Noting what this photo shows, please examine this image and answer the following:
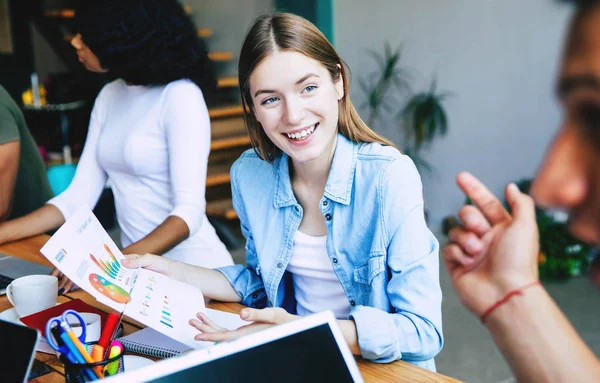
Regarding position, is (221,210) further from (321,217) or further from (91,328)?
(91,328)

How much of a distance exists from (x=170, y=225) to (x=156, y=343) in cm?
61

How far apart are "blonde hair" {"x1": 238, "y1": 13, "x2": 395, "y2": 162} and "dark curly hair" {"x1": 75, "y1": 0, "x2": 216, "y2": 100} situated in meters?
0.54

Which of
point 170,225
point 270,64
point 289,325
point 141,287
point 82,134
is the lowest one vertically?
point 82,134

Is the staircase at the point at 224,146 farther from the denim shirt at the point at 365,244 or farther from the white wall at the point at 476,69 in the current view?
the denim shirt at the point at 365,244

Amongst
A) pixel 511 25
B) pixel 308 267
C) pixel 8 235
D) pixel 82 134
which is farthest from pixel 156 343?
pixel 82 134

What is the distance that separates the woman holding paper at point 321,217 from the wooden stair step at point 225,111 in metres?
3.41

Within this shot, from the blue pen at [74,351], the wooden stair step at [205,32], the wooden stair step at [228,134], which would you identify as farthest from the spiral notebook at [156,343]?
the wooden stair step at [205,32]

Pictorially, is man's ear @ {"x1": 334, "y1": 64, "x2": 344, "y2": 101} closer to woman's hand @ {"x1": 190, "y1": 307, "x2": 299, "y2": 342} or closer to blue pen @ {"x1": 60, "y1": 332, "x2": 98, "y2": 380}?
woman's hand @ {"x1": 190, "y1": 307, "x2": 299, "y2": 342}

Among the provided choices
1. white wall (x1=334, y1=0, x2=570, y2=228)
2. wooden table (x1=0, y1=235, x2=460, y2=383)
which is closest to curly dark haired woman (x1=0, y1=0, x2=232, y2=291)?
wooden table (x1=0, y1=235, x2=460, y2=383)

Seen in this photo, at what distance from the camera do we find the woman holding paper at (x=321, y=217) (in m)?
1.23


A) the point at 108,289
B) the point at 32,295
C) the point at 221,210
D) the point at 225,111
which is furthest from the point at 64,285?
the point at 225,111

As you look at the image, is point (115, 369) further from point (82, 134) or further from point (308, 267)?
point (82, 134)

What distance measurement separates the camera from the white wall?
3932mm

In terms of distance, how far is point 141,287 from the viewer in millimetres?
1214
